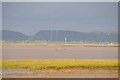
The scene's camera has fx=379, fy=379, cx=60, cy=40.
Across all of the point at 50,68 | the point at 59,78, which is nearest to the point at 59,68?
the point at 50,68

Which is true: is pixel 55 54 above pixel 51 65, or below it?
above

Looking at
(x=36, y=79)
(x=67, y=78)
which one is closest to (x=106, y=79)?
(x=67, y=78)

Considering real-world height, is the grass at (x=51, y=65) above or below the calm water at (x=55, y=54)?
below

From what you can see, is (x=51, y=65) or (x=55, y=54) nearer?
(x=51, y=65)

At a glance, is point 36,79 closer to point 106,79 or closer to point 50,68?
point 106,79

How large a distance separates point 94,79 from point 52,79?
2479mm

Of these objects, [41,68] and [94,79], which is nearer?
[94,79]

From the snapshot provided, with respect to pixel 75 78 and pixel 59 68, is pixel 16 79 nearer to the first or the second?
pixel 75 78

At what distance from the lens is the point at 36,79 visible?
2261cm

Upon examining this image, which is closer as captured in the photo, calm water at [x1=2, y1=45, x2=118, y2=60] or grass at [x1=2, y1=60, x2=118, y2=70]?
grass at [x1=2, y1=60, x2=118, y2=70]

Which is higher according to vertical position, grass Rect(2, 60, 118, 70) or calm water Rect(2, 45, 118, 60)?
calm water Rect(2, 45, 118, 60)

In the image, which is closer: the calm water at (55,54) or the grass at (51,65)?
the grass at (51,65)

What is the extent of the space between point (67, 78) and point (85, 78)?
3.61 feet

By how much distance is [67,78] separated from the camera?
2311cm
